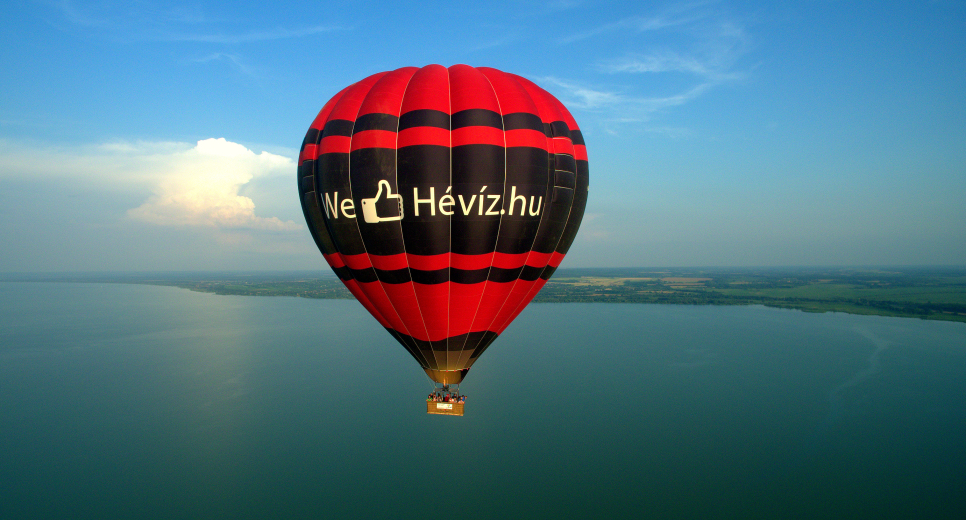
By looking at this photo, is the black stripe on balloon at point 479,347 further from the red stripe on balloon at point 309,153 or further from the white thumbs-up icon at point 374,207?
the red stripe on balloon at point 309,153

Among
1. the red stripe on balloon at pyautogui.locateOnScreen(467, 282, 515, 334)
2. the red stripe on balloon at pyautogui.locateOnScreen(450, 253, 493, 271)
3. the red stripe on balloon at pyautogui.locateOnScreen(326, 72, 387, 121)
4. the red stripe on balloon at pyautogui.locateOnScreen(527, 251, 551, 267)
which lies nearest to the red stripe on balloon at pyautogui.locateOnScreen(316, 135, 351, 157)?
the red stripe on balloon at pyautogui.locateOnScreen(326, 72, 387, 121)

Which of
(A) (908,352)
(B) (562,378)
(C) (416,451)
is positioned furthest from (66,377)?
(A) (908,352)

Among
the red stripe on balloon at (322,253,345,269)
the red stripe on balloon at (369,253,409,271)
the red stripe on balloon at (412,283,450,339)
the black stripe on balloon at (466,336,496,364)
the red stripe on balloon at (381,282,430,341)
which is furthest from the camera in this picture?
the black stripe on balloon at (466,336,496,364)

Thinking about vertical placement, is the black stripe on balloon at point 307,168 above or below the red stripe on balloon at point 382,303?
above

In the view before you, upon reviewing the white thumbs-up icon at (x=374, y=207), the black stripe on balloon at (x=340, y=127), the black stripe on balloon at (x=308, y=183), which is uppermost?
the black stripe on balloon at (x=340, y=127)

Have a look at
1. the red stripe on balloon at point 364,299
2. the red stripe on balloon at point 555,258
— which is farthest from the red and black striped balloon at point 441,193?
the red stripe on balloon at point 555,258

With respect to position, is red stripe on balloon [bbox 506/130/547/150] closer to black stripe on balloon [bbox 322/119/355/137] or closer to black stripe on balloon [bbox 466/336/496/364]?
black stripe on balloon [bbox 322/119/355/137]

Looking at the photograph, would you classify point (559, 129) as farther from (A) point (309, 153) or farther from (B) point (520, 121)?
(A) point (309, 153)
